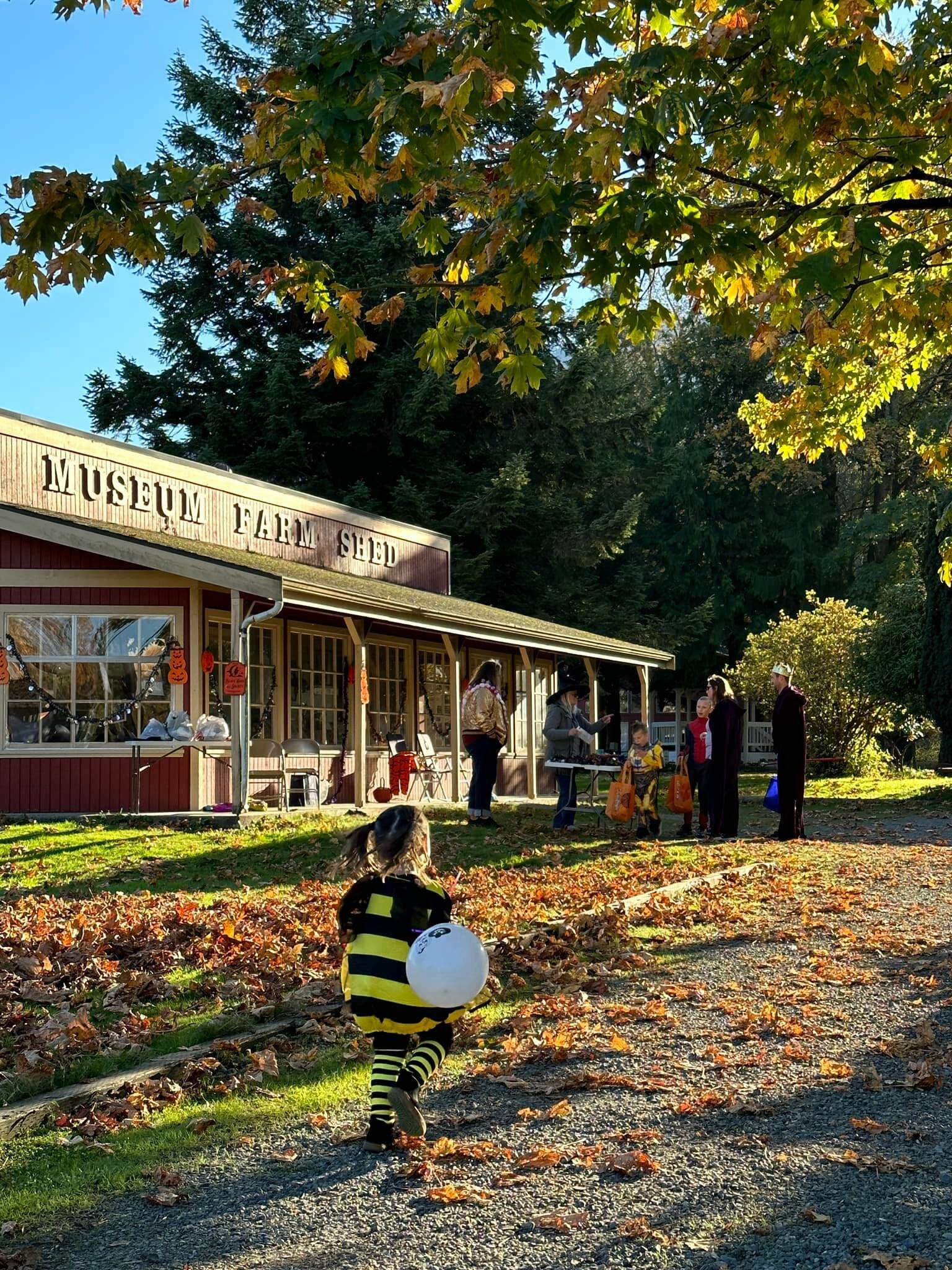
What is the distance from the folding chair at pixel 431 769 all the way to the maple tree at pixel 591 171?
13814 mm

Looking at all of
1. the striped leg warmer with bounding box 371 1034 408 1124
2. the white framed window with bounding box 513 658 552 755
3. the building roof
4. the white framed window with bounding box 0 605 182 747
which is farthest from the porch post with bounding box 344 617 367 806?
the striped leg warmer with bounding box 371 1034 408 1124

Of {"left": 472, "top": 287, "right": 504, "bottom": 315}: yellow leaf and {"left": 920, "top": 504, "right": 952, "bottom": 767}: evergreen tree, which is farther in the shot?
{"left": 920, "top": 504, "right": 952, "bottom": 767}: evergreen tree

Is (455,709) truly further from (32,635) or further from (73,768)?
(32,635)

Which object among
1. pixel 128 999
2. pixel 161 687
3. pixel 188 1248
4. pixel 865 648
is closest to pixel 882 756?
pixel 865 648

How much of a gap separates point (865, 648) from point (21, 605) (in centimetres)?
1938

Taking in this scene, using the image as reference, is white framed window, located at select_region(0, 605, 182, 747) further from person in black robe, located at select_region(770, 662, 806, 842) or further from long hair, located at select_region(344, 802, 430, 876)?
long hair, located at select_region(344, 802, 430, 876)

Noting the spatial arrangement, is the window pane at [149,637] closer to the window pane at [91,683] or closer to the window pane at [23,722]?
the window pane at [91,683]

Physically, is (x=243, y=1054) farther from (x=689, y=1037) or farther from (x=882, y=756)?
(x=882, y=756)

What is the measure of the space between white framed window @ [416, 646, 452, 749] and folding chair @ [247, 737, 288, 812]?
560 centimetres

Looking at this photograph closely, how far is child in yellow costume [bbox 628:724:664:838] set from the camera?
16625 mm

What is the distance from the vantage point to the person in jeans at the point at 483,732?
54.3 ft

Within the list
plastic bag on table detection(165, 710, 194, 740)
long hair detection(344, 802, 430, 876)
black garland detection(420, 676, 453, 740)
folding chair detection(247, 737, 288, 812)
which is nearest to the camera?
long hair detection(344, 802, 430, 876)

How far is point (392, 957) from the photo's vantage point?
5422 millimetres

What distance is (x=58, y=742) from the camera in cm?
1867
